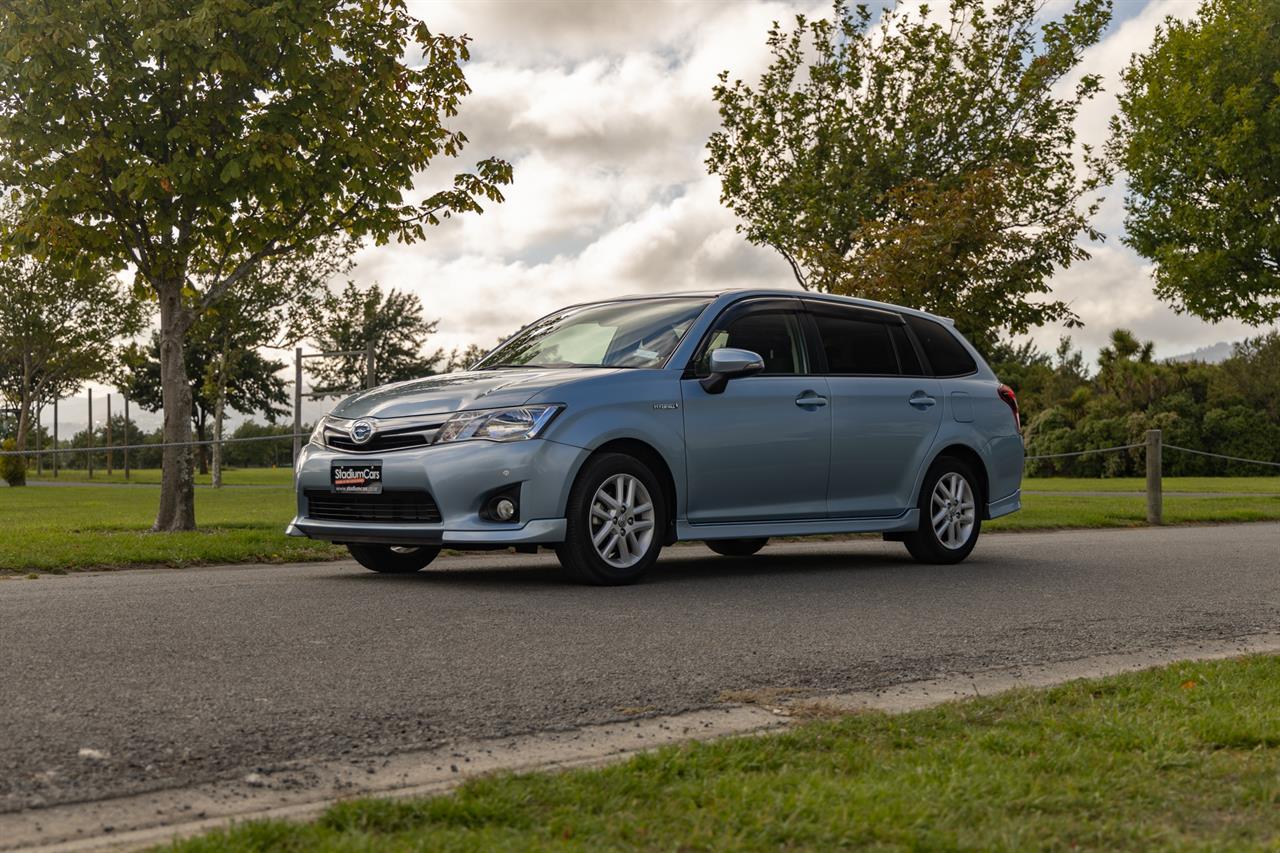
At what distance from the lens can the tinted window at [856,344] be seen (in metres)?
9.77

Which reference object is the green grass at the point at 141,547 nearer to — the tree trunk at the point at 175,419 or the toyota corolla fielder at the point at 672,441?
the tree trunk at the point at 175,419

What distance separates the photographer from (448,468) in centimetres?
780

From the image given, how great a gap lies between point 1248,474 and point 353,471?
46.7m

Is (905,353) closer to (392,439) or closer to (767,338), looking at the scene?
(767,338)

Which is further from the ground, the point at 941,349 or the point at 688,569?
the point at 941,349

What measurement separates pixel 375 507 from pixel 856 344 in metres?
3.73

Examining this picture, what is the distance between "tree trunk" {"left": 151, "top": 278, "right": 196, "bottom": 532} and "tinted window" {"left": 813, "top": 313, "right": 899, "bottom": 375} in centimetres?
685

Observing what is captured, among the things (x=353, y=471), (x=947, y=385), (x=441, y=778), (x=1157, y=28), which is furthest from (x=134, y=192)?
(x=1157, y=28)

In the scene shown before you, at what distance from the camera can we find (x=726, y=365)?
8.55 metres

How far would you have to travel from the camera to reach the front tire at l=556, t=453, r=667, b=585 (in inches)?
314

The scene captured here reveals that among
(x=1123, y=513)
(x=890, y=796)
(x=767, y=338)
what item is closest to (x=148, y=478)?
(x=1123, y=513)

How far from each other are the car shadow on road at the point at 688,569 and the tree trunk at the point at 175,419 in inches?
168

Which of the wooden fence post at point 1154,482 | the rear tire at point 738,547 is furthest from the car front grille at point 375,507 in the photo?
the wooden fence post at point 1154,482

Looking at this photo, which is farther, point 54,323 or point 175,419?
point 54,323
